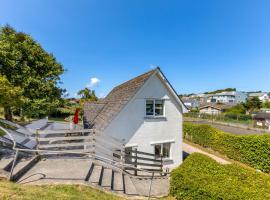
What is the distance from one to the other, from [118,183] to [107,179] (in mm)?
612

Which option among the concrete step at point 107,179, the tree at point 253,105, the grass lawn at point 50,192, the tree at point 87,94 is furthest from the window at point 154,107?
the tree at point 253,105

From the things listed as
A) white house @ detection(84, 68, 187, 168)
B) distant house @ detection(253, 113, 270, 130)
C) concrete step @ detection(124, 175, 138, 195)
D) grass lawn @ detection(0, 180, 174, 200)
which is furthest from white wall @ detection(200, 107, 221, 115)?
grass lawn @ detection(0, 180, 174, 200)

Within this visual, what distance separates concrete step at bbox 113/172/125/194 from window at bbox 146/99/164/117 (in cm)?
622

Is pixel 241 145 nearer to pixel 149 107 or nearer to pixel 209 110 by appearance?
pixel 149 107

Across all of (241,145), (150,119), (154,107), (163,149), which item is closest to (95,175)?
(150,119)

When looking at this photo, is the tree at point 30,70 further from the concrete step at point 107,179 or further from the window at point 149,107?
the concrete step at point 107,179

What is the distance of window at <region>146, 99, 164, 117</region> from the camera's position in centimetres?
1523

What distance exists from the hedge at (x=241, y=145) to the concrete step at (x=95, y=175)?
15167mm

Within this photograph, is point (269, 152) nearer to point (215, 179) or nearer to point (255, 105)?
point (215, 179)

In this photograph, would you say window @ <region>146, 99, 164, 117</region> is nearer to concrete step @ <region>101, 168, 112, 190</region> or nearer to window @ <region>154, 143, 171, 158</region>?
window @ <region>154, 143, 171, 158</region>

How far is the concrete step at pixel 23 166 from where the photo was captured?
23.2 ft

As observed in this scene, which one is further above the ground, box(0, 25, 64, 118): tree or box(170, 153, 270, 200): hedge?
box(0, 25, 64, 118): tree

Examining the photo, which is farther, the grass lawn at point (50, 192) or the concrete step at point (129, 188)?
the concrete step at point (129, 188)

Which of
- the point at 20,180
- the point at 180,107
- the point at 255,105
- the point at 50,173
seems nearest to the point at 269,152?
the point at 180,107
